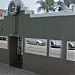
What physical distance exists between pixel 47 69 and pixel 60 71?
4.23 ft

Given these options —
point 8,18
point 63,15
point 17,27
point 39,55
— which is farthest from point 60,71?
point 8,18

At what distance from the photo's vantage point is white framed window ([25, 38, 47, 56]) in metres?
14.1

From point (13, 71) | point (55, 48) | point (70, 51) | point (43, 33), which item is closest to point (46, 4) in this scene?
point (13, 71)

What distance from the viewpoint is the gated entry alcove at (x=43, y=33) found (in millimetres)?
12125

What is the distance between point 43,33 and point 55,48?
1.51 metres

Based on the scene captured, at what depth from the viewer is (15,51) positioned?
707 inches

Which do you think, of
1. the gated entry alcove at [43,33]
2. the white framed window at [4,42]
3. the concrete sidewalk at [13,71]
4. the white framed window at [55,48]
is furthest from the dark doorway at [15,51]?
the white framed window at [55,48]

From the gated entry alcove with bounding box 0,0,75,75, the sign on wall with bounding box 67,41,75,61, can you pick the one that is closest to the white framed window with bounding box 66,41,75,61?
the sign on wall with bounding box 67,41,75,61

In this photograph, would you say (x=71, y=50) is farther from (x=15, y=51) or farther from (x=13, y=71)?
Answer: (x=15, y=51)

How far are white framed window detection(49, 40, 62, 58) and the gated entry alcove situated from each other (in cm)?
18

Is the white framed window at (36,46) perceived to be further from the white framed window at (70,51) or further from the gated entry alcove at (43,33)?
the white framed window at (70,51)

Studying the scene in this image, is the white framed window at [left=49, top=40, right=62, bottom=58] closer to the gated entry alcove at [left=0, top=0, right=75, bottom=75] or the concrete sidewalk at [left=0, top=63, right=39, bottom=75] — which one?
the gated entry alcove at [left=0, top=0, right=75, bottom=75]

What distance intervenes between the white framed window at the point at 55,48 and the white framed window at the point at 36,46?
59cm

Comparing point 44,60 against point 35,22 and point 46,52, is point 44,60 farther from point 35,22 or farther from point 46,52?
point 35,22
